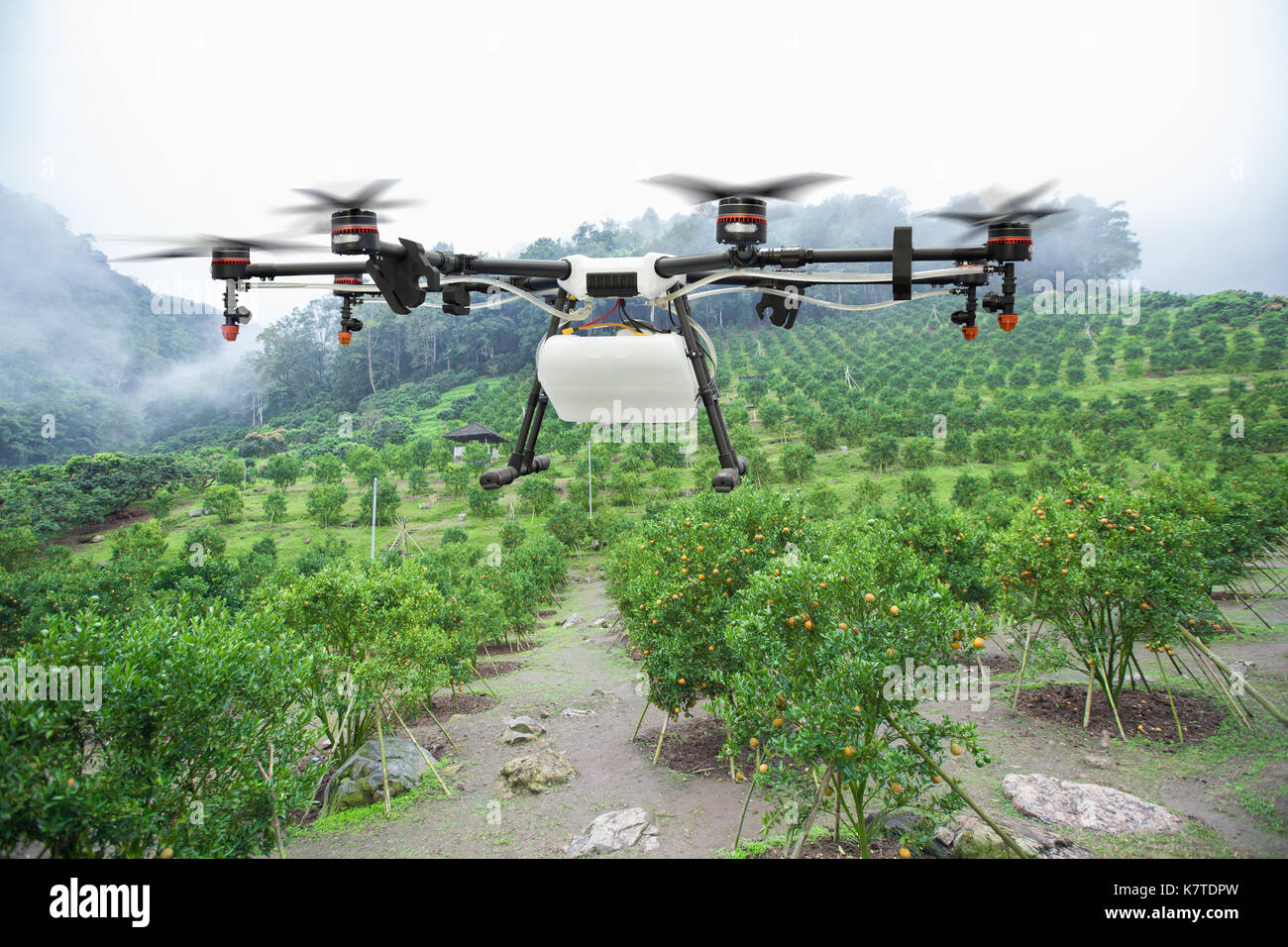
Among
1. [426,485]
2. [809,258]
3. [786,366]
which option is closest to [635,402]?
[809,258]

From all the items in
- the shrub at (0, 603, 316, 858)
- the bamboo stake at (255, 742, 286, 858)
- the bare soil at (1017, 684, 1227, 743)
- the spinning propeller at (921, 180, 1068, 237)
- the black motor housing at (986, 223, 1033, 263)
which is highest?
the spinning propeller at (921, 180, 1068, 237)

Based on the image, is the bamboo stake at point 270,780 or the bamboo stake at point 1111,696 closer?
the bamboo stake at point 270,780

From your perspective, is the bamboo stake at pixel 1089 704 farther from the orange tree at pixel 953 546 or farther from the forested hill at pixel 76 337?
the forested hill at pixel 76 337

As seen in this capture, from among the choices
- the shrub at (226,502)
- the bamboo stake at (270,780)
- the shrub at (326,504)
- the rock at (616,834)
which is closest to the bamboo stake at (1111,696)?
the rock at (616,834)

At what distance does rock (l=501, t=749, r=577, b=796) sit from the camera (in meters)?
14.0

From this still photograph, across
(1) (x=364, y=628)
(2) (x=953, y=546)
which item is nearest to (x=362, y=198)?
(1) (x=364, y=628)

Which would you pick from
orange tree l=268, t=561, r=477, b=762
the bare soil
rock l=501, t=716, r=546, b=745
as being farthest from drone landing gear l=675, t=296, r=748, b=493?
rock l=501, t=716, r=546, b=745

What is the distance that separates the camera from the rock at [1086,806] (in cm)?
1041

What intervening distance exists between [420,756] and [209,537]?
26074mm

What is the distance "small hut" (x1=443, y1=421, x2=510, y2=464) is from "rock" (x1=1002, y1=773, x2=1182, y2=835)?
2722 centimetres

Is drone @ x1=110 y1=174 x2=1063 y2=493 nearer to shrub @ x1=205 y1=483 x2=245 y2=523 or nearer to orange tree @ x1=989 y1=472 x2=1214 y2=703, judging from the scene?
orange tree @ x1=989 y1=472 x2=1214 y2=703

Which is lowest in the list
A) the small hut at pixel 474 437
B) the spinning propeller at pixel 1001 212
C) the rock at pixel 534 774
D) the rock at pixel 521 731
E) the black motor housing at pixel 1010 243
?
the rock at pixel 521 731

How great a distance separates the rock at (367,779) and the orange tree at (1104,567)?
12566mm

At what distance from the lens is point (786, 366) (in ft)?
205
